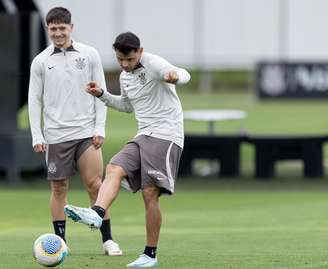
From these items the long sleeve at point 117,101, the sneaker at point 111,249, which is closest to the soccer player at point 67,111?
the sneaker at point 111,249

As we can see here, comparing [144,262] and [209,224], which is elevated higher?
[144,262]

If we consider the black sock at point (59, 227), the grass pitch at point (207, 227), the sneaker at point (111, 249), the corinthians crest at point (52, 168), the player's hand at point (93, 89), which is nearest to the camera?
the player's hand at point (93, 89)

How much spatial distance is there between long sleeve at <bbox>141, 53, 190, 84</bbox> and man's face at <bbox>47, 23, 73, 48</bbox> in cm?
106

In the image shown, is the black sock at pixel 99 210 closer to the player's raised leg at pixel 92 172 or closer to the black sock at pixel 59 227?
the player's raised leg at pixel 92 172

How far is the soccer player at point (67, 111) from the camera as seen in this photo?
11594mm

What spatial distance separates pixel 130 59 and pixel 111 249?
6.45 feet

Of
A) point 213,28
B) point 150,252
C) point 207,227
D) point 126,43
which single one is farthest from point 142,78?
point 213,28

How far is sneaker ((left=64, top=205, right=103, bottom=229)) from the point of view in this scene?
32.6 ft

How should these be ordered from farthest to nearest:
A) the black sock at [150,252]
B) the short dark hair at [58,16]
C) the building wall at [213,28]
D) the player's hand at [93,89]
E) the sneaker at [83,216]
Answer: the building wall at [213,28], the short dark hair at [58,16], the player's hand at [93,89], the black sock at [150,252], the sneaker at [83,216]

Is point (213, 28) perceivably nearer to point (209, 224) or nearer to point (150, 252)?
point (209, 224)

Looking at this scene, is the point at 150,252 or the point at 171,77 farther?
the point at 150,252

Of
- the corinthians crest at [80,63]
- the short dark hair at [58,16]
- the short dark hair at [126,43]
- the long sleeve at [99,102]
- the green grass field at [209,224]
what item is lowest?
the green grass field at [209,224]

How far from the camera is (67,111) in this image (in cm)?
1163

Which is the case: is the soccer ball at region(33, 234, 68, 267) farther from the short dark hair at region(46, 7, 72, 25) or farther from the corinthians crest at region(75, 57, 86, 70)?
the short dark hair at region(46, 7, 72, 25)
